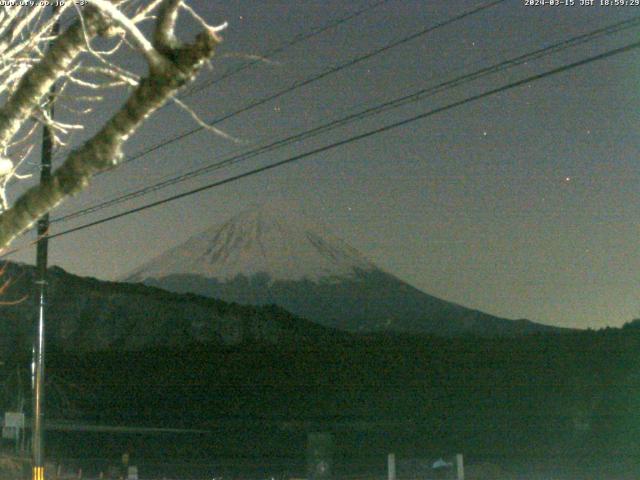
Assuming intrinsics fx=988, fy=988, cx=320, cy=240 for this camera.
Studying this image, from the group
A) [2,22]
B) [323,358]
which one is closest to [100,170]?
[2,22]

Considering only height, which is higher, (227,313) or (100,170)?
(227,313)

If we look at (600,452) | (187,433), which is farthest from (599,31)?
(187,433)

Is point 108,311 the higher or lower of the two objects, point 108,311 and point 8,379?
the higher

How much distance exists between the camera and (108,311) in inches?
4892

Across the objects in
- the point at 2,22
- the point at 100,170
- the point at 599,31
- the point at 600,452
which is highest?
the point at 599,31

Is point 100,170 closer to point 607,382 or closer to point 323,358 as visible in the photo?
point 607,382

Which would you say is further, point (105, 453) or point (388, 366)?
point (388, 366)

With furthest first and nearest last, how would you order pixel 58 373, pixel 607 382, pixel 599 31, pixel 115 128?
pixel 58 373 < pixel 607 382 < pixel 599 31 < pixel 115 128

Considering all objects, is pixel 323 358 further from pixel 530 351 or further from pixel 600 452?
pixel 600 452

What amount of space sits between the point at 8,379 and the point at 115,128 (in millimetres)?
65425

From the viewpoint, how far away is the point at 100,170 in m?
5.09

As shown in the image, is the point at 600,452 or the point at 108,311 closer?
the point at 600,452

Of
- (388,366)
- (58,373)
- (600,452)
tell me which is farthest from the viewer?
(388,366)

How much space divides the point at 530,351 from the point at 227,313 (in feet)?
166
